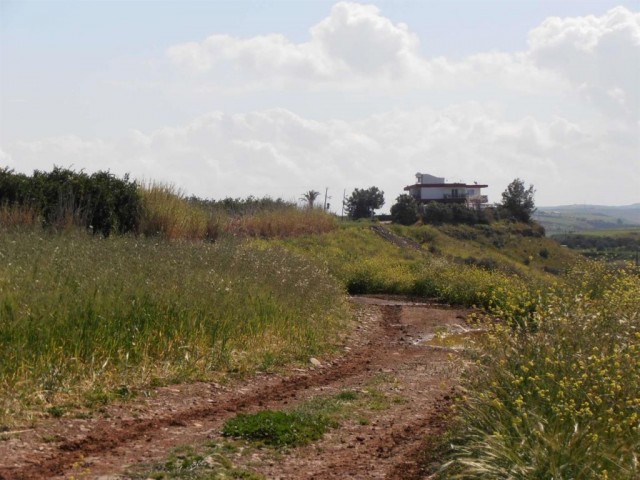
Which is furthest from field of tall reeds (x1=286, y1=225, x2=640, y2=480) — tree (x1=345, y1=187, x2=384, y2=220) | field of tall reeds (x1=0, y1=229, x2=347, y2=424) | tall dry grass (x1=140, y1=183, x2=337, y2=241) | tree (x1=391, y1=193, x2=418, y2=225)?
tree (x1=345, y1=187, x2=384, y2=220)

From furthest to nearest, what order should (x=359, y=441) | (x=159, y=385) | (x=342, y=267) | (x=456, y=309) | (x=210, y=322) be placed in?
(x=342, y=267), (x=456, y=309), (x=210, y=322), (x=159, y=385), (x=359, y=441)

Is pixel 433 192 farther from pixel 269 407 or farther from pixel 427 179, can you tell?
pixel 269 407

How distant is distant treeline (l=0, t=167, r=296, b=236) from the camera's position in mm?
20359

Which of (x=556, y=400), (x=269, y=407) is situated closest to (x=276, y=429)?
(x=269, y=407)

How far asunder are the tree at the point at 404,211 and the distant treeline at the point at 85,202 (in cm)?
4155

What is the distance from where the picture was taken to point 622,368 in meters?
7.46

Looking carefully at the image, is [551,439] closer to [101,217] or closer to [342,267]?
[101,217]

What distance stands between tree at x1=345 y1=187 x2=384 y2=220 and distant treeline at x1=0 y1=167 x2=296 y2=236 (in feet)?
176

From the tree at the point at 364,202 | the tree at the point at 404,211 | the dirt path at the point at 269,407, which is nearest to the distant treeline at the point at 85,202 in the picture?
the dirt path at the point at 269,407

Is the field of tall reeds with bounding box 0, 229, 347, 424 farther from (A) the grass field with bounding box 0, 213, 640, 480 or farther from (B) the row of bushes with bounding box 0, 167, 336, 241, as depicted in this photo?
(B) the row of bushes with bounding box 0, 167, 336, 241

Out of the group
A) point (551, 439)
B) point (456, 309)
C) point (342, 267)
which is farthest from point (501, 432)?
point (342, 267)

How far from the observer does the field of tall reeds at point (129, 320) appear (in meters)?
9.07

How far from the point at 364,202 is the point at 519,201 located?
534 inches

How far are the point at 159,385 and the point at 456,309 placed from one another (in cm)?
1354
